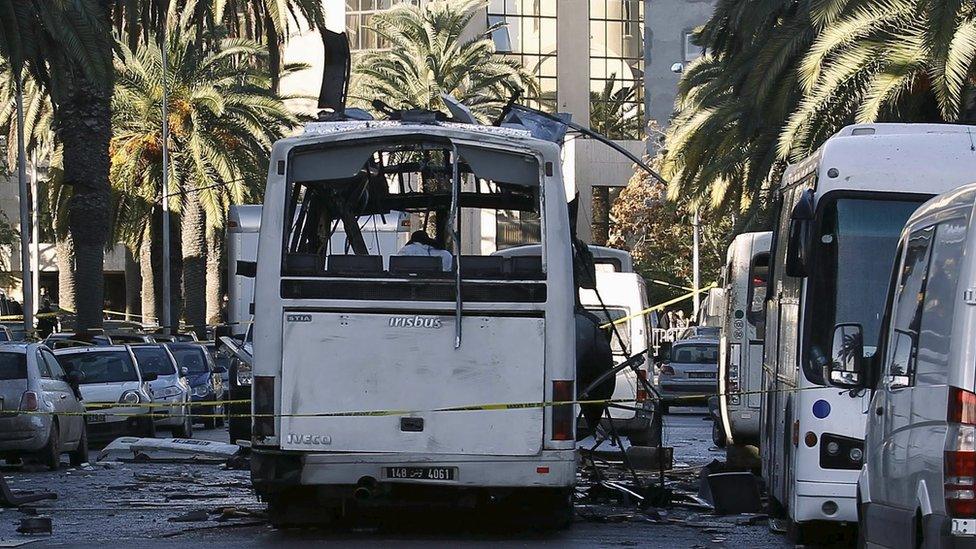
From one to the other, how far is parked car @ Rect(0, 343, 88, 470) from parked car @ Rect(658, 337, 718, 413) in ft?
62.0

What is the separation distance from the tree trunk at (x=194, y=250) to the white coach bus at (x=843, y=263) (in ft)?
114

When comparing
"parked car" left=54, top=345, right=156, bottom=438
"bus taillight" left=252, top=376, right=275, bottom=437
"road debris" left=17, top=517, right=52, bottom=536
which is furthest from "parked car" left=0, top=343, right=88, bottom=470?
"bus taillight" left=252, top=376, right=275, bottom=437

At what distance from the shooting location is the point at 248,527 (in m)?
13.9

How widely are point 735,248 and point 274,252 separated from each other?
39.8ft

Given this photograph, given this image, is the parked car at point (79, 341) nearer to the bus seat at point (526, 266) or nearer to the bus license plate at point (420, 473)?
the bus license plate at point (420, 473)

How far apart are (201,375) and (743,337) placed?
46.8 ft

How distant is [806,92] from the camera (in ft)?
86.9

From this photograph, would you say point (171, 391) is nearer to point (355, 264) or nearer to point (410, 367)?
point (355, 264)

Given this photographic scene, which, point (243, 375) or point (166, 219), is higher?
point (166, 219)

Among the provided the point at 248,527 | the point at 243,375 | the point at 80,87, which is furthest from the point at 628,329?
the point at 80,87

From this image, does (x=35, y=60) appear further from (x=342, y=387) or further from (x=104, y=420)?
(x=342, y=387)

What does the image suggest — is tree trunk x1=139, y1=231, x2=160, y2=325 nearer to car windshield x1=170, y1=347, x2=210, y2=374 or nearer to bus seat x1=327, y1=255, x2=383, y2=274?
car windshield x1=170, y1=347, x2=210, y2=374

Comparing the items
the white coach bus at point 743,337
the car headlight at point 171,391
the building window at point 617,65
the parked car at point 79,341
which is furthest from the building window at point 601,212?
the white coach bus at point 743,337

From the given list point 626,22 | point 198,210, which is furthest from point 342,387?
point 626,22
